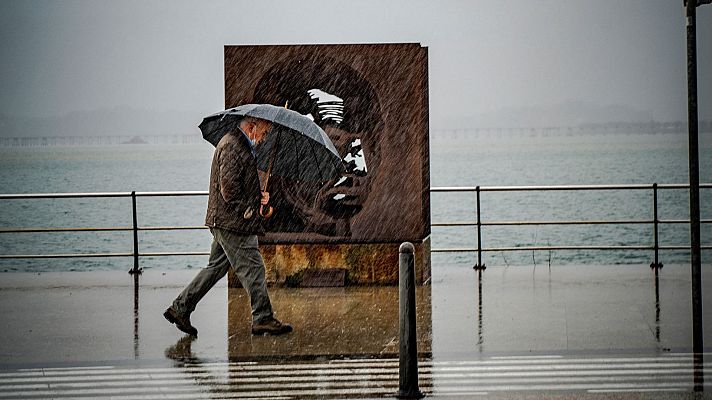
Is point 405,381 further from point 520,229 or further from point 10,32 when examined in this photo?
point 10,32

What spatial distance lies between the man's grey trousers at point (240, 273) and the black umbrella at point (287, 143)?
0.46 meters

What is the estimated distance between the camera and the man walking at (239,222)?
35.5ft

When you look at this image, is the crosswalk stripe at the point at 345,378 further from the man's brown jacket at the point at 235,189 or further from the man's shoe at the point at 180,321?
the man's brown jacket at the point at 235,189

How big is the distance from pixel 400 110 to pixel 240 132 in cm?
369

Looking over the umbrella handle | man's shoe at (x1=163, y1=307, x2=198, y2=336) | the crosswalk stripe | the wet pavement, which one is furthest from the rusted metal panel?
the crosswalk stripe

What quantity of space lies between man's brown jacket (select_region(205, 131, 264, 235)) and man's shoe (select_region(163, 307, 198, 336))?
0.91m

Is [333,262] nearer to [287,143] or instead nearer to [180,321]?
[287,143]

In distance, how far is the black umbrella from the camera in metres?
11.0

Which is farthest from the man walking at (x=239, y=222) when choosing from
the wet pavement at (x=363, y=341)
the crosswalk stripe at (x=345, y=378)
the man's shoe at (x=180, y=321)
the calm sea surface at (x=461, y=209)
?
the calm sea surface at (x=461, y=209)

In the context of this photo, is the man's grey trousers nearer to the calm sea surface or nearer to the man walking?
the man walking

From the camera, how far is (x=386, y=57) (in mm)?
14289

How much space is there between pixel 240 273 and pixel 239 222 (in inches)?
19.4

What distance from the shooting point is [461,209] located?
104 meters

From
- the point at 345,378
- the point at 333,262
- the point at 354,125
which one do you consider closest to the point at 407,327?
the point at 345,378
